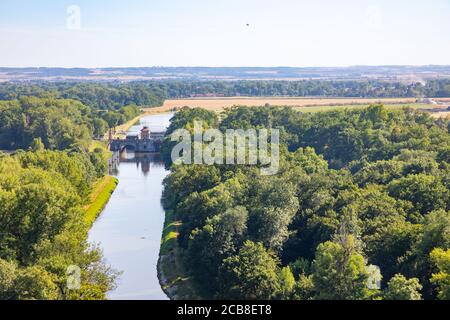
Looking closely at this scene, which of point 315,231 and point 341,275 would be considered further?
point 315,231

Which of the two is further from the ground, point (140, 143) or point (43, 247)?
point (43, 247)

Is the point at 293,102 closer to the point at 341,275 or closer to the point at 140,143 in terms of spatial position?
the point at 140,143

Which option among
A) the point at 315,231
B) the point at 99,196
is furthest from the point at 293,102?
the point at 315,231

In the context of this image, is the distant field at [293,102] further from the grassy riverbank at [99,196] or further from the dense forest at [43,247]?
the dense forest at [43,247]

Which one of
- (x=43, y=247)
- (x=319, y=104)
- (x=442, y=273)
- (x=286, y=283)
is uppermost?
(x=442, y=273)

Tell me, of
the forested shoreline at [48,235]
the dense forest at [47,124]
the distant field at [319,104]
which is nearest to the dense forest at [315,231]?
the forested shoreline at [48,235]

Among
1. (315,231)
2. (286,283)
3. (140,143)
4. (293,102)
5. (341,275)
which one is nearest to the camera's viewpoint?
(341,275)

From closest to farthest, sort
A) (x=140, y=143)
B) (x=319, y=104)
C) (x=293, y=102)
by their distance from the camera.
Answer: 1. (x=140, y=143)
2. (x=319, y=104)
3. (x=293, y=102)

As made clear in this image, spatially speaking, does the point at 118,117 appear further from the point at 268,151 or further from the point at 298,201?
the point at 298,201
